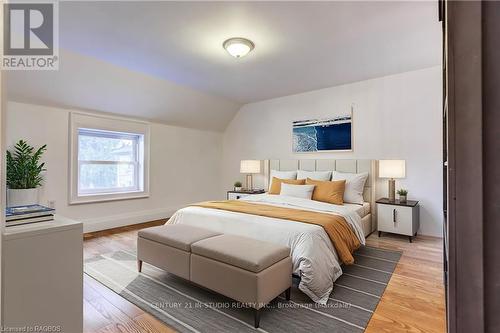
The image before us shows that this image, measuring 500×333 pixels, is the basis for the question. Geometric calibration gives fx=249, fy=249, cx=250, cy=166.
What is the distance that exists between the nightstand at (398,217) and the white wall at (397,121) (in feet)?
0.93

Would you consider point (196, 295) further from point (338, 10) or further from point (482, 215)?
point (338, 10)

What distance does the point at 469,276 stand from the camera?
0.76m

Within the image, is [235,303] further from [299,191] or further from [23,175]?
[23,175]

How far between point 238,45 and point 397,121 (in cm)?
274

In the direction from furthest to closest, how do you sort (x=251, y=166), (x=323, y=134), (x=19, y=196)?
(x=251, y=166), (x=323, y=134), (x=19, y=196)

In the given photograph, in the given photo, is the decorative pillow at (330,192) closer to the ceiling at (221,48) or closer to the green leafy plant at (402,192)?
the green leafy plant at (402,192)

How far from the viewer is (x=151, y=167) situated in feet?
16.0

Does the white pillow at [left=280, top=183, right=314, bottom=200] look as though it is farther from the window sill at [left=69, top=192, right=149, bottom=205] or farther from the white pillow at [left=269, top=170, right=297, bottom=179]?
the window sill at [left=69, top=192, right=149, bottom=205]

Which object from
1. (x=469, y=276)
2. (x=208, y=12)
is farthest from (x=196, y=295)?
(x=208, y=12)

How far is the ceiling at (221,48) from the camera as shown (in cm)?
225

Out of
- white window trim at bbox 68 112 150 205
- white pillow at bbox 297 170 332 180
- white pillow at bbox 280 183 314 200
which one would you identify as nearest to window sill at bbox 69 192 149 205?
white window trim at bbox 68 112 150 205

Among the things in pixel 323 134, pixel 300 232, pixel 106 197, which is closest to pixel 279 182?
pixel 323 134

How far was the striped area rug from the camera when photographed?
5.64ft

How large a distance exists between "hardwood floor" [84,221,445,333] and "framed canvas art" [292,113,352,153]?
2.05 metres
